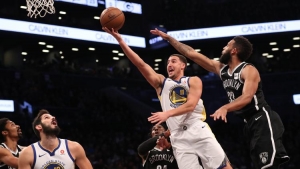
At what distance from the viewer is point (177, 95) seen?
6.92m

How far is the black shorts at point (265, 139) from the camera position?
5.69 m

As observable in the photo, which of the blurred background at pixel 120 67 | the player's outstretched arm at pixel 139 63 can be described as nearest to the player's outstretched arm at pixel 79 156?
the player's outstretched arm at pixel 139 63

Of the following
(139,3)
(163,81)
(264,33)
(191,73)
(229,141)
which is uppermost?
(139,3)

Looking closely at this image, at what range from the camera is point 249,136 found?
604 centimetres

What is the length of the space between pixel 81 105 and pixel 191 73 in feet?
33.3

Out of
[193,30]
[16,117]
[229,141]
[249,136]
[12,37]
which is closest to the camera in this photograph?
[249,136]

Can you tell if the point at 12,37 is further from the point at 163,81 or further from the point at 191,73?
the point at 163,81

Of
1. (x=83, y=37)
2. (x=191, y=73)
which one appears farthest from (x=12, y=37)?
(x=191, y=73)

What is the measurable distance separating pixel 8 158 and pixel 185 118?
2.57 metres

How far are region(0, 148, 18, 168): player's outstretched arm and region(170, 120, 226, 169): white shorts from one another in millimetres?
2289

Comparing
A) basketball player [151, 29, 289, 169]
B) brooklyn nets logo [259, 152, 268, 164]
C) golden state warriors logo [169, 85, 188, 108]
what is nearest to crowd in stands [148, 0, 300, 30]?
golden state warriors logo [169, 85, 188, 108]

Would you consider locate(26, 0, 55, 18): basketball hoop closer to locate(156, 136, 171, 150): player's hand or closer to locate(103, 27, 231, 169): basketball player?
locate(103, 27, 231, 169): basketball player

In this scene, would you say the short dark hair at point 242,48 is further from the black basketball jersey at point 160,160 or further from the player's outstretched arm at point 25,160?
the player's outstretched arm at point 25,160

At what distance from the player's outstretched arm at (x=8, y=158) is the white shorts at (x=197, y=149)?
2289 mm
